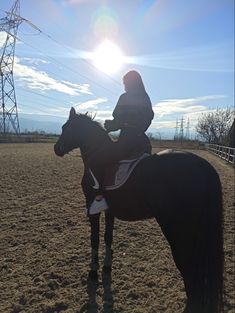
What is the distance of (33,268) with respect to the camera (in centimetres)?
507

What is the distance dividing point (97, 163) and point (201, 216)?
1.61m

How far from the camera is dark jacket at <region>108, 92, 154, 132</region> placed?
473 centimetres

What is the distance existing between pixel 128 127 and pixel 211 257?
1906mm

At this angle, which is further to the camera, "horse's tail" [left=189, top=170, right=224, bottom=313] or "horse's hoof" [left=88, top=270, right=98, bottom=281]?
"horse's hoof" [left=88, top=270, right=98, bottom=281]

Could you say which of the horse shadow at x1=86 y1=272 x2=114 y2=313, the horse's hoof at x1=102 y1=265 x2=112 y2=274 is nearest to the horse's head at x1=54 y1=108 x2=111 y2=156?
the horse's hoof at x1=102 y1=265 x2=112 y2=274

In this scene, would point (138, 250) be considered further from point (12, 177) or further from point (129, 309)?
→ point (12, 177)

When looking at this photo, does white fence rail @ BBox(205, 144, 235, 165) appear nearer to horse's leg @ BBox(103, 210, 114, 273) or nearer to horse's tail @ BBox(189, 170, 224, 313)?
horse's leg @ BBox(103, 210, 114, 273)

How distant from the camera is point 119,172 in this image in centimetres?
442

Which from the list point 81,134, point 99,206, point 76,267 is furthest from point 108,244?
point 81,134

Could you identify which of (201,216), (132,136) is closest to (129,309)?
(201,216)

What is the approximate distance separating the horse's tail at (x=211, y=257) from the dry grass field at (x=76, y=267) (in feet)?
1.98

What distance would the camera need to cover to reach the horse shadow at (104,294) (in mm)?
4082

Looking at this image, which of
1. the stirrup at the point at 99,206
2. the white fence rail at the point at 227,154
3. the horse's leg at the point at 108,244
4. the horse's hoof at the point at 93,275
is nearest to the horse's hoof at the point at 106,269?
the horse's leg at the point at 108,244

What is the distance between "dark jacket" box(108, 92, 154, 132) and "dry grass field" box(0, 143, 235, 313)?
210 cm
